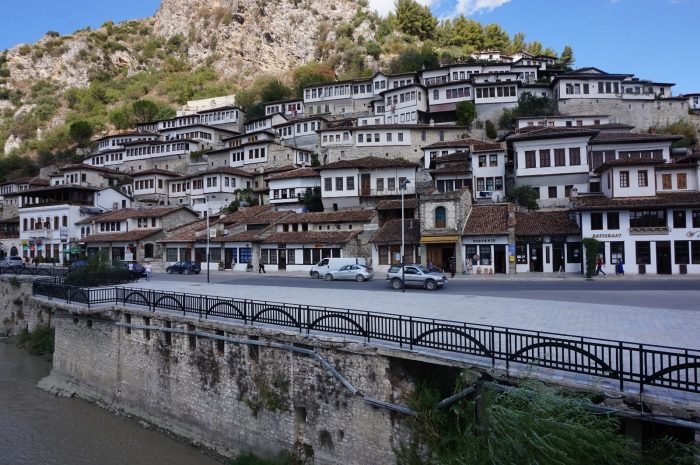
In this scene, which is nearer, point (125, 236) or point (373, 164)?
point (373, 164)

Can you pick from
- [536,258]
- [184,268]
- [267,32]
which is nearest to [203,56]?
[267,32]

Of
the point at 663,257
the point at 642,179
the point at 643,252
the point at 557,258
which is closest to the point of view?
the point at 663,257

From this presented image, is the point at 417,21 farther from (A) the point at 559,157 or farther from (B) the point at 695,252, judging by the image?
(B) the point at 695,252

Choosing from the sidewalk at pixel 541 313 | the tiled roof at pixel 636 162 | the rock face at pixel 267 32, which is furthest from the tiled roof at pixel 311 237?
the rock face at pixel 267 32

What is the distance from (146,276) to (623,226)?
36.0 metres

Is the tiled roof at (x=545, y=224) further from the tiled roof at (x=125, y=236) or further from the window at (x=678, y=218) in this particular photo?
the tiled roof at (x=125, y=236)

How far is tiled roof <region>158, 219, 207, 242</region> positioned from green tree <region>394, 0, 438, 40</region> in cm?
8735

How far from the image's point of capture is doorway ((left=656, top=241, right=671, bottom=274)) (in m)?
32.8

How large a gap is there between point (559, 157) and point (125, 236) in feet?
153

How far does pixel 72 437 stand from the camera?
1628 centimetres

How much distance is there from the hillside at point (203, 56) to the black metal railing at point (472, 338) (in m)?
81.9

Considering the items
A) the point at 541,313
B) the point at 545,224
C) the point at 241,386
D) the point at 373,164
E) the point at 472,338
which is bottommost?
the point at 241,386

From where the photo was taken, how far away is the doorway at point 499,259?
37.0 m

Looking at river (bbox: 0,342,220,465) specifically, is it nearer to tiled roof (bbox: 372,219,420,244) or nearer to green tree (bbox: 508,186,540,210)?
tiled roof (bbox: 372,219,420,244)
